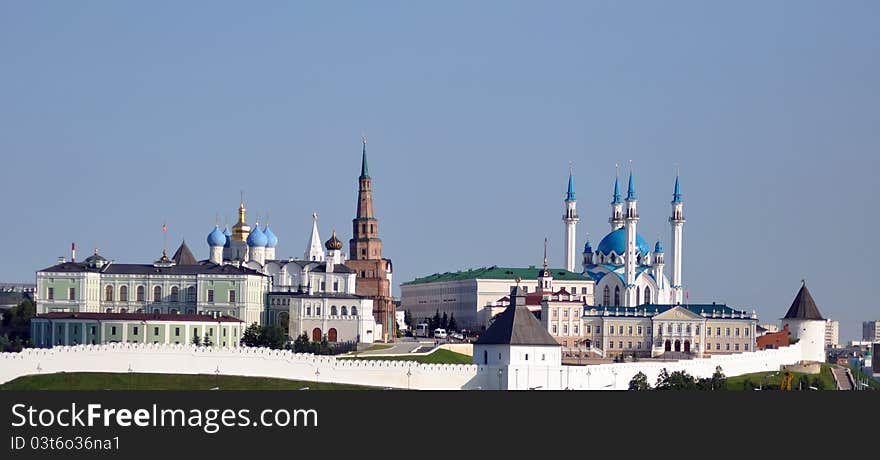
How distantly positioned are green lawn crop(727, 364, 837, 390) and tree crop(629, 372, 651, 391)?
626 centimetres

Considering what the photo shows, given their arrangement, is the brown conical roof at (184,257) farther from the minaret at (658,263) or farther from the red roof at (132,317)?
the minaret at (658,263)

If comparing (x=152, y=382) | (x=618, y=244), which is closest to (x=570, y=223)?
(x=618, y=244)

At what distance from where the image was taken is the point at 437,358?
100688mm

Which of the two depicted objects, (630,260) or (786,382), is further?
(630,260)

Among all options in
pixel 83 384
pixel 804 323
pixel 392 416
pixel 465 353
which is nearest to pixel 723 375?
pixel 465 353

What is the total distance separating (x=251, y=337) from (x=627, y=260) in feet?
108

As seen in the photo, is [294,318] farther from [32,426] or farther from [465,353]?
[32,426]

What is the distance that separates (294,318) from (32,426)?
161 feet

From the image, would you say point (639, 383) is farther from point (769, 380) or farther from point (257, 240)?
point (257, 240)

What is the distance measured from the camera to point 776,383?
102 meters

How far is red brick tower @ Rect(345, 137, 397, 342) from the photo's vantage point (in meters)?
119

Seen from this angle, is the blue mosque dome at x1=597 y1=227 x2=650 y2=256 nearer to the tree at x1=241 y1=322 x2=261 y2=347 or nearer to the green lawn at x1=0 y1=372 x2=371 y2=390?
the tree at x1=241 y1=322 x2=261 y2=347

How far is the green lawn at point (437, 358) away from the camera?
98.3m

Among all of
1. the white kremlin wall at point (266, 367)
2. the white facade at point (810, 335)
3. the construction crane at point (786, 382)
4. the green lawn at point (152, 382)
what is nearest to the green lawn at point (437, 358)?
the white kremlin wall at point (266, 367)
